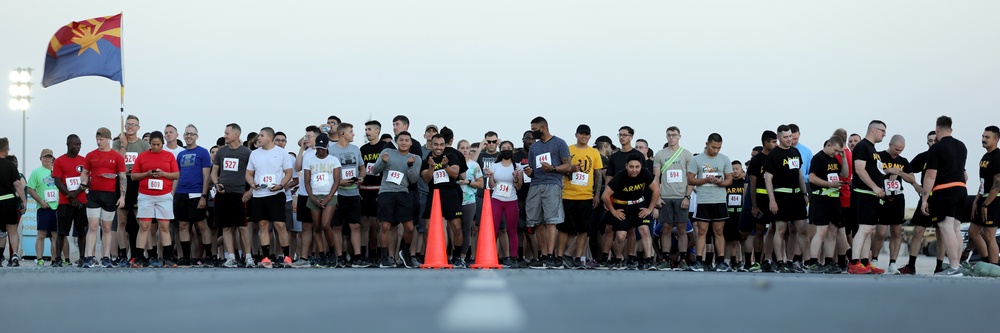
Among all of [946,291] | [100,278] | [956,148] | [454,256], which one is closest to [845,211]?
[956,148]

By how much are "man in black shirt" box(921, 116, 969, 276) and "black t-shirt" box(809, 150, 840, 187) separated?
3.56ft

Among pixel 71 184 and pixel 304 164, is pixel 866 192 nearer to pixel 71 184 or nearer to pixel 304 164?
pixel 304 164

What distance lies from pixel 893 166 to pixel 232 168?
25.7 ft

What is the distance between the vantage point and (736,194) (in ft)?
55.4

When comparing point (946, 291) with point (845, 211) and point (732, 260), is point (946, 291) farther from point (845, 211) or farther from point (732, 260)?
point (732, 260)

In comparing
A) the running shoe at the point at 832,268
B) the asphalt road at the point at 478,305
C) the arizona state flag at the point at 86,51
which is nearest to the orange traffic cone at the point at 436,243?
the running shoe at the point at 832,268

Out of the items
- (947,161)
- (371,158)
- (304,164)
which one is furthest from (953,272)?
(304,164)

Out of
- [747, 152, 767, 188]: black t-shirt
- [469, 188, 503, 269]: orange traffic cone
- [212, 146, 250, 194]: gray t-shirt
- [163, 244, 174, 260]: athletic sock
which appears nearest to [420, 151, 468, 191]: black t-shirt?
[469, 188, 503, 269]: orange traffic cone

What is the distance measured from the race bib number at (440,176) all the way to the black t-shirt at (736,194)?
399 centimetres

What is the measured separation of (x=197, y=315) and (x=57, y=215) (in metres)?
11.4

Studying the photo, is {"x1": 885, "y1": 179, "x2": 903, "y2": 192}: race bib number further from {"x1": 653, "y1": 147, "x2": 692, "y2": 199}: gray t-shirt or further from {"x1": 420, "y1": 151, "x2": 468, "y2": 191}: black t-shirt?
{"x1": 420, "y1": 151, "x2": 468, "y2": 191}: black t-shirt

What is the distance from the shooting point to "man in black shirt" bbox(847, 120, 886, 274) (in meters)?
13.8

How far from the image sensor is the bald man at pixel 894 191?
14289 millimetres

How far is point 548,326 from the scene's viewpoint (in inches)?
215
